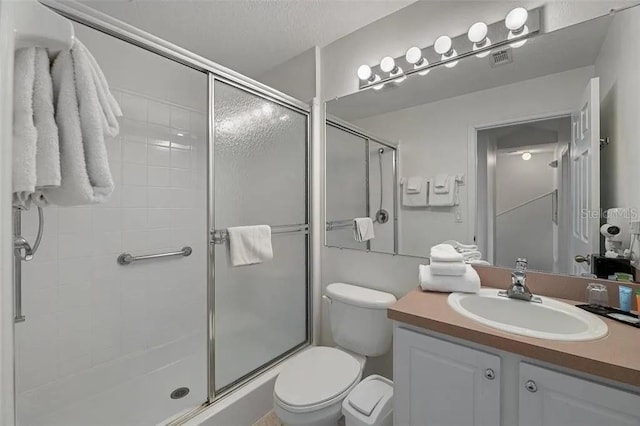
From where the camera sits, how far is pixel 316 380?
4.29 ft

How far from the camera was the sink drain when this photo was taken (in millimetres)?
1753

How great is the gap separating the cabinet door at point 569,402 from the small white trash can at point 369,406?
0.52 m

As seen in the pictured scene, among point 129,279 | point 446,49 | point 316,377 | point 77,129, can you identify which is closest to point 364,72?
point 446,49

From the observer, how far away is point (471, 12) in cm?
143

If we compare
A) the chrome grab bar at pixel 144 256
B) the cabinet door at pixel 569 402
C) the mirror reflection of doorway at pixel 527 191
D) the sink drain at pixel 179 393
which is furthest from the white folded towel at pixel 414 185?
the sink drain at pixel 179 393

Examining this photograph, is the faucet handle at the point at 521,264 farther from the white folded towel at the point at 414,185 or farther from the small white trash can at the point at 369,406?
the small white trash can at the point at 369,406

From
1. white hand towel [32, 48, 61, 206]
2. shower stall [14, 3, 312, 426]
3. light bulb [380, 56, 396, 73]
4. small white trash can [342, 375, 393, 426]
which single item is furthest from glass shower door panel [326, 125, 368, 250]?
white hand towel [32, 48, 61, 206]

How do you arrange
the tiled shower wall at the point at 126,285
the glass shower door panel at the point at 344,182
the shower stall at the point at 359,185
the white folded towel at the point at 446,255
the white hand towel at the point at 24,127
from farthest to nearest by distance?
the glass shower door panel at the point at 344,182
the shower stall at the point at 359,185
the tiled shower wall at the point at 126,285
the white folded towel at the point at 446,255
the white hand towel at the point at 24,127

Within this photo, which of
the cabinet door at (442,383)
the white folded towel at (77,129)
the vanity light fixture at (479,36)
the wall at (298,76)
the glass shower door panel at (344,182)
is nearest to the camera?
the white folded towel at (77,129)

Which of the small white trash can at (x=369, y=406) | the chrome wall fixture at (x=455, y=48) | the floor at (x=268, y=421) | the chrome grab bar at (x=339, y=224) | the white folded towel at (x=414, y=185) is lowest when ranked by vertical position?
the floor at (x=268, y=421)

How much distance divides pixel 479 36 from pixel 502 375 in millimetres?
1491

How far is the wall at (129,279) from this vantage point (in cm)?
148

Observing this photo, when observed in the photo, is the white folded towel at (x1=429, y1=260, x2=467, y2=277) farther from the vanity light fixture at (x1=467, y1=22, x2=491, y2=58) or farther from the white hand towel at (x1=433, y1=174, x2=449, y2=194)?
the vanity light fixture at (x1=467, y1=22, x2=491, y2=58)

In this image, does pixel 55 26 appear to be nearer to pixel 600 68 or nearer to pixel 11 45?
pixel 11 45
